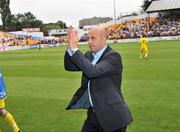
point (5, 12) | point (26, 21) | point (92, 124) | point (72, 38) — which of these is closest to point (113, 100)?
point (92, 124)

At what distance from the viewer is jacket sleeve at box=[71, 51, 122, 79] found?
4.60 m

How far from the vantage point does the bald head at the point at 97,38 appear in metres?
4.91

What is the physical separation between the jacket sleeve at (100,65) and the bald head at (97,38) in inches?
6.0

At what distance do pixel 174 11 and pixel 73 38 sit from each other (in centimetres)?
8129

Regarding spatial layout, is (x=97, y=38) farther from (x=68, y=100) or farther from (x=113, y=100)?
(x=68, y=100)

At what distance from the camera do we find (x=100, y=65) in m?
4.81

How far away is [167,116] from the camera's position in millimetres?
9727

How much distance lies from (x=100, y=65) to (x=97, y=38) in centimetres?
34


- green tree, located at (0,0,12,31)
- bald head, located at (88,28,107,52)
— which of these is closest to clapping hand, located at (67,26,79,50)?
bald head, located at (88,28,107,52)

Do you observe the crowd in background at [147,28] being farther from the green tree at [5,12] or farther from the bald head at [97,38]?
the bald head at [97,38]

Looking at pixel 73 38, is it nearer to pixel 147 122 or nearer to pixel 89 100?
pixel 89 100

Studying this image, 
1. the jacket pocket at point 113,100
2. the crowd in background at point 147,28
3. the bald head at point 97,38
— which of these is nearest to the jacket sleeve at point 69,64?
the bald head at point 97,38

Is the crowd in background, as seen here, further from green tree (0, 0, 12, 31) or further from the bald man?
the bald man

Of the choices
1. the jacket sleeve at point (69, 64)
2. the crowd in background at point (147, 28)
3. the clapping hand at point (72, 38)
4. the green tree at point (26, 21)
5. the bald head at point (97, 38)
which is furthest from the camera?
the green tree at point (26, 21)
